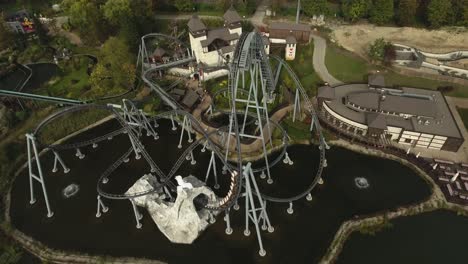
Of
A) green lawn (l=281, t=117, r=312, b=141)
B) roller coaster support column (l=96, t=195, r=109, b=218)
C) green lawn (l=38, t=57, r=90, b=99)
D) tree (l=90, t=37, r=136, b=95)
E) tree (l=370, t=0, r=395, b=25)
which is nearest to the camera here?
roller coaster support column (l=96, t=195, r=109, b=218)

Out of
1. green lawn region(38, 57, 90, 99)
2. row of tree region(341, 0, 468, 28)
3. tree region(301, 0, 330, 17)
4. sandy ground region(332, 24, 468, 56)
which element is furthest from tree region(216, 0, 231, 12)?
green lawn region(38, 57, 90, 99)

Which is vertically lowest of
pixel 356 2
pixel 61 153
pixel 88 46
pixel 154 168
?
pixel 61 153

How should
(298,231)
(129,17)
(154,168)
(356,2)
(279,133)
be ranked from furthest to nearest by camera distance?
1. (356,2)
2. (129,17)
3. (279,133)
4. (154,168)
5. (298,231)

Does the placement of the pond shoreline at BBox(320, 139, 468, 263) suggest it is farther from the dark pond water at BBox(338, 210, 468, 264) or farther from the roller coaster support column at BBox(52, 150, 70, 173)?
the roller coaster support column at BBox(52, 150, 70, 173)

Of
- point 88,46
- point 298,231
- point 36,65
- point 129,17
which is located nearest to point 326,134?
point 298,231

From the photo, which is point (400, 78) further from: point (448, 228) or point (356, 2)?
point (448, 228)

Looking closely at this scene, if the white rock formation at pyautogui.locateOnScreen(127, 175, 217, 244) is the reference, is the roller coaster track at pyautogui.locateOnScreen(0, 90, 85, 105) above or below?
above

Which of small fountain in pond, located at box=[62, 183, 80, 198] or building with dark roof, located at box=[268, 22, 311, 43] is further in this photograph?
building with dark roof, located at box=[268, 22, 311, 43]

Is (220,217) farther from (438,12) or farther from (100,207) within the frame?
(438,12)
